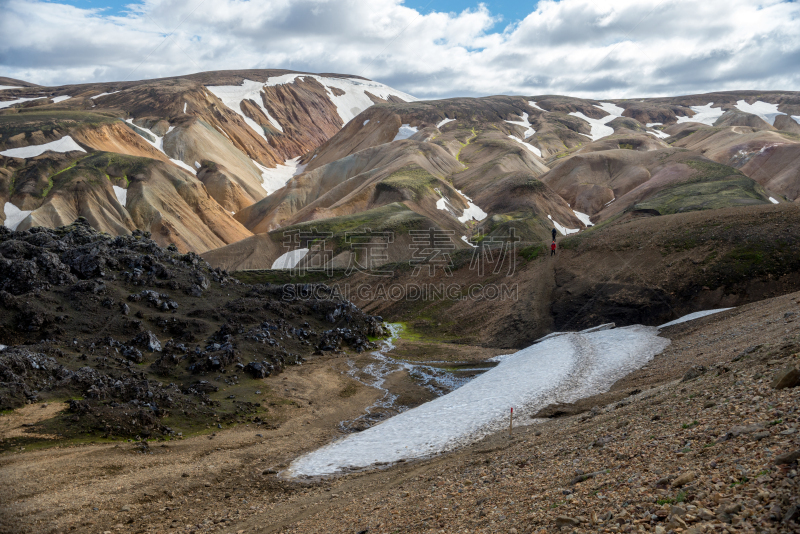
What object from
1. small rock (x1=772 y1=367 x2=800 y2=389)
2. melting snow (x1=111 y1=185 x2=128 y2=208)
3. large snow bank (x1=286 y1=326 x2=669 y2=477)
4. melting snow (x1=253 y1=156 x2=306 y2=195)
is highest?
melting snow (x1=253 y1=156 x2=306 y2=195)

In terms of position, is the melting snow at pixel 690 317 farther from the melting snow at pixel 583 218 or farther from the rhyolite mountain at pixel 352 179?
the melting snow at pixel 583 218

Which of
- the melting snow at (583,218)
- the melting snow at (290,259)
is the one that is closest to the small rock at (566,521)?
the melting snow at (290,259)

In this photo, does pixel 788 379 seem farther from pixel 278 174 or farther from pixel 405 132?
pixel 278 174

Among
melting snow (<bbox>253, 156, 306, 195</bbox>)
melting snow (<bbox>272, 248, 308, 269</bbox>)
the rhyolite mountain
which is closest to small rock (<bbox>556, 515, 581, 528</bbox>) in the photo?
Answer: the rhyolite mountain

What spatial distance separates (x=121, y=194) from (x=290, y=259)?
47701mm

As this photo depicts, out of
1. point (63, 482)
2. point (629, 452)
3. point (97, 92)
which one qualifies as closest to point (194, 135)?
point (97, 92)

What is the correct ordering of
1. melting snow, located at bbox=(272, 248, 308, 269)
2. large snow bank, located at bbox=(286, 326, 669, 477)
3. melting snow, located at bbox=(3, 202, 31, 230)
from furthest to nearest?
melting snow, located at bbox=(3, 202, 31, 230) < melting snow, located at bbox=(272, 248, 308, 269) < large snow bank, located at bbox=(286, 326, 669, 477)

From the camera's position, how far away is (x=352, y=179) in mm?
122188

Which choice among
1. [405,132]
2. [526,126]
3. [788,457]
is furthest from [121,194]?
[526,126]

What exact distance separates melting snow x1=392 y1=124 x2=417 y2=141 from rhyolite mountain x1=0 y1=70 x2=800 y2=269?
0.68m

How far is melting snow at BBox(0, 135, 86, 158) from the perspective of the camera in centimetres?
10662

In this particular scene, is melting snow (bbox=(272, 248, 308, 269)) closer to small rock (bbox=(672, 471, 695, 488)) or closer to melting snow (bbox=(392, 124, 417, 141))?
small rock (bbox=(672, 471, 695, 488))

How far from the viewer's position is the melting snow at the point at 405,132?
162875mm

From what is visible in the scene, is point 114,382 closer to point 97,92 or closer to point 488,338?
point 488,338
